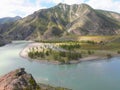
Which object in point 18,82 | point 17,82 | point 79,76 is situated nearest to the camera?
point 17,82

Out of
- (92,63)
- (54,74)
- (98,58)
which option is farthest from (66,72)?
(98,58)

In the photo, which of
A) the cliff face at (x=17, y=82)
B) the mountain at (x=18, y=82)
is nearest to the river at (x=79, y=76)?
the mountain at (x=18, y=82)

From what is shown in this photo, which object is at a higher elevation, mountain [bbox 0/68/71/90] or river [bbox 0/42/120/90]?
mountain [bbox 0/68/71/90]

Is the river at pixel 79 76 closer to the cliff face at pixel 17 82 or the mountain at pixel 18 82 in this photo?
the mountain at pixel 18 82

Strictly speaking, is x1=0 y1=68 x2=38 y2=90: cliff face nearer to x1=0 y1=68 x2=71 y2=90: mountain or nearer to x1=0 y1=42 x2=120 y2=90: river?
x1=0 y1=68 x2=71 y2=90: mountain

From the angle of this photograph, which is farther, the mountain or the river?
the river

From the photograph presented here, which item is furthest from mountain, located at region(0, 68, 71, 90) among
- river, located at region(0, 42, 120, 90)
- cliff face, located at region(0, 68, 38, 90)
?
river, located at region(0, 42, 120, 90)

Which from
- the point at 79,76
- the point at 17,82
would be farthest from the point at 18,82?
the point at 79,76

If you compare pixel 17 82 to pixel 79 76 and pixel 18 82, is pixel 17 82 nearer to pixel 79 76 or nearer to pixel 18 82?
pixel 18 82
